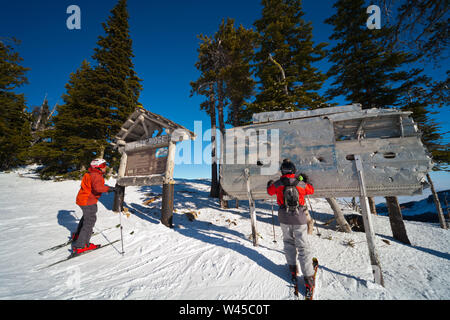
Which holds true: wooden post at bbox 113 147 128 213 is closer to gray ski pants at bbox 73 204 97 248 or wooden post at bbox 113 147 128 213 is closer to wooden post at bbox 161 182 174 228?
wooden post at bbox 161 182 174 228

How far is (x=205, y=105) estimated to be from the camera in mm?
12586

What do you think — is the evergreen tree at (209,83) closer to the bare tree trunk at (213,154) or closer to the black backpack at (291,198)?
the bare tree trunk at (213,154)

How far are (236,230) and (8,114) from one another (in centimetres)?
2415

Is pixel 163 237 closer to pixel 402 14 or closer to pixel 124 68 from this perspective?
pixel 402 14

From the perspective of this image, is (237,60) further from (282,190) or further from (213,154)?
(282,190)

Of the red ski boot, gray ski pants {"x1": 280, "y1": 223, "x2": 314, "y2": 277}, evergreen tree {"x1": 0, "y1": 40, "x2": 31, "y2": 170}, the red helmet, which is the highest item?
evergreen tree {"x1": 0, "y1": 40, "x2": 31, "y2": 170}

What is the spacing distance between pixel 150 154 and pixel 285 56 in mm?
9964

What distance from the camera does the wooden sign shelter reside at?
5.80 m

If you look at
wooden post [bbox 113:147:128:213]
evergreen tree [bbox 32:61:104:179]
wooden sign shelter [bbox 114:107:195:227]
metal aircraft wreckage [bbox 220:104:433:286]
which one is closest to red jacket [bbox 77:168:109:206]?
wooden sign shelter [bbox 114:107:195:227]

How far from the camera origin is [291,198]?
9.69ft

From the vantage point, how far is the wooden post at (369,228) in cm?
298

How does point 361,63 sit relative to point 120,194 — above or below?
above

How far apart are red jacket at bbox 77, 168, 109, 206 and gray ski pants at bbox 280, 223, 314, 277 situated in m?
4.70

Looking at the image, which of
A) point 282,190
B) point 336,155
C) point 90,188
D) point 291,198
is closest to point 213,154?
point 90,188
